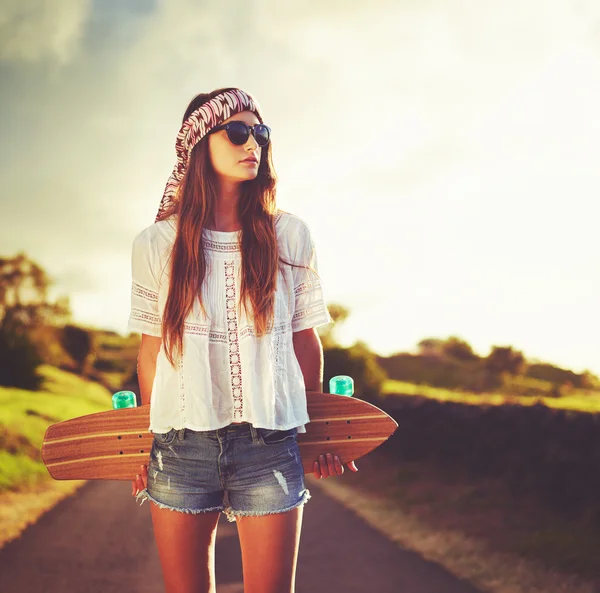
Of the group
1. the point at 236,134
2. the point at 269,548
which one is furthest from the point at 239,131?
the point at 269,548

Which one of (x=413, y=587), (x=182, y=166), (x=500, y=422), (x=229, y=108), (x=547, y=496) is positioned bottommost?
(x=413, y=587)

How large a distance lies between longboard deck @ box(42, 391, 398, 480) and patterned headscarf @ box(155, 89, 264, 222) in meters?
0.94

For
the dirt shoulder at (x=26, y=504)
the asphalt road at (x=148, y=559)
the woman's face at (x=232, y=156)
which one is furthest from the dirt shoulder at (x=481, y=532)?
the woman's face at (x=232, y=156)

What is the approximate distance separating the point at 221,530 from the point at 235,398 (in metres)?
6.11

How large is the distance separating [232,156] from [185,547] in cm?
142

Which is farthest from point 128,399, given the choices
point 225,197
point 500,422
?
point 500,422

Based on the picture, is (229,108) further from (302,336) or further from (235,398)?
(235,398)

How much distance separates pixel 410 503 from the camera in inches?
388

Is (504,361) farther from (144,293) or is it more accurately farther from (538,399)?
(144,293)

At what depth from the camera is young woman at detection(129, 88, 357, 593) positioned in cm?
229

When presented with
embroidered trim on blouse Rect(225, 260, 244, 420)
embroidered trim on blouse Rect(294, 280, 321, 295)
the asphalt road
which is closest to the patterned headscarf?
embroidered trim on blouse Rect(225, 260, 244, 420)

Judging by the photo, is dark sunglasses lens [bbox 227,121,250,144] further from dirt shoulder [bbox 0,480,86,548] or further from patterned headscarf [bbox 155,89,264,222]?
dirt shoulder [bbox 0,480,86,548]

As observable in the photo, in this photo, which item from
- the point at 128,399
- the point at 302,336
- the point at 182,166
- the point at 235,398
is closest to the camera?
the point at 235,398

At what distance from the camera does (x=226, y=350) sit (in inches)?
95.1
